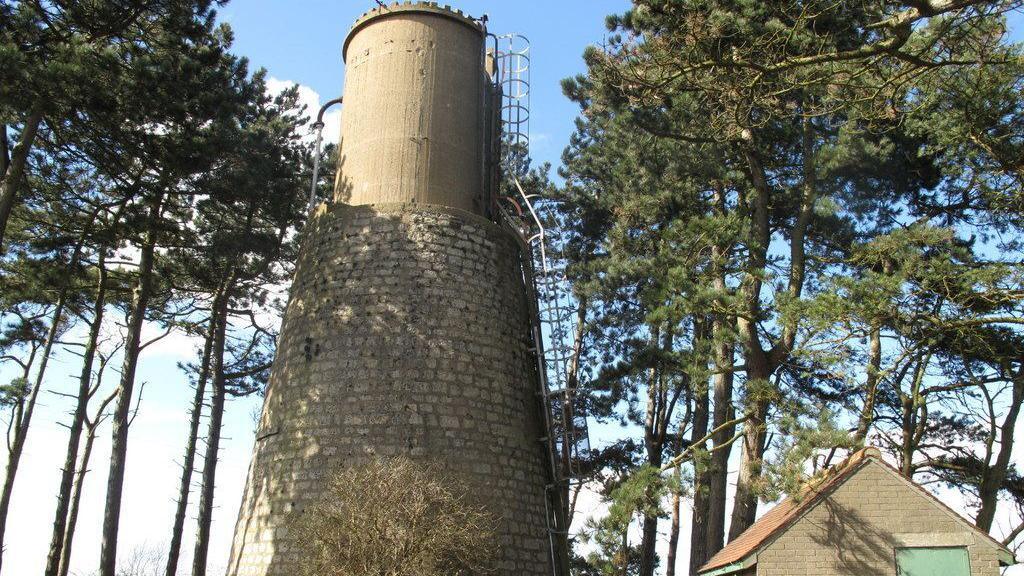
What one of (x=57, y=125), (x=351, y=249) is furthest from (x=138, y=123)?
(x=351, y=249)

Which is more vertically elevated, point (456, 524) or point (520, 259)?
point (520, 259)

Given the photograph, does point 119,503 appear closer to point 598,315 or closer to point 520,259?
point 520,259

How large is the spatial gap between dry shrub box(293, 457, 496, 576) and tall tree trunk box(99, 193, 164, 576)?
7467 millimetres

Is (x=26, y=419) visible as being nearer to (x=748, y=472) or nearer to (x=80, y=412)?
(x=80, y=412)

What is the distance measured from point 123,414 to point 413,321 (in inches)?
310

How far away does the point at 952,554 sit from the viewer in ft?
34.9

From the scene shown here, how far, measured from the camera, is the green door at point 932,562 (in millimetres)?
10578

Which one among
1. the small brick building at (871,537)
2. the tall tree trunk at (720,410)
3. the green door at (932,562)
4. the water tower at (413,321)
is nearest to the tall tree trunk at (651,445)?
the tall tree trunk at (720,410)

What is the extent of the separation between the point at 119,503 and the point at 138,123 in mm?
7626

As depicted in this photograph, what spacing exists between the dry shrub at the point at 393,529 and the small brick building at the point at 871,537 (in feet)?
11.5

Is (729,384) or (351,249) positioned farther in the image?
(729,384)

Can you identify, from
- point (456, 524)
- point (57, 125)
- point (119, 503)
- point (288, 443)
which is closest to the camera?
point (456, 524)

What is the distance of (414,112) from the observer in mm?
13328

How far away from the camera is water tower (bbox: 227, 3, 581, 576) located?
11.3 m
